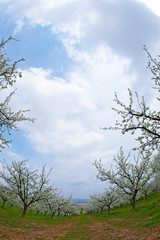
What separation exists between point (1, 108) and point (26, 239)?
9515mm

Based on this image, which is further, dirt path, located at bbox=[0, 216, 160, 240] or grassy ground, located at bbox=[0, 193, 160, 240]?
grassy ground, located at bbox=[0, 193, 160, 240]

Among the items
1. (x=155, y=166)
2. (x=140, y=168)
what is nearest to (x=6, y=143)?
(x=140, y=168)

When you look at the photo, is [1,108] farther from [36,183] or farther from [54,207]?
[54,207]

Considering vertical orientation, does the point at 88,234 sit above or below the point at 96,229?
above

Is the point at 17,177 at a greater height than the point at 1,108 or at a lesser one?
lesser

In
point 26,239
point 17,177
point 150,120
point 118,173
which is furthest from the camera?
point 118,173

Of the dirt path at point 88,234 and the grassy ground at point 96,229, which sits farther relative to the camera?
the grassy ground at point 96,229

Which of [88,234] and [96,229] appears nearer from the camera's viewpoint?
[88,234]

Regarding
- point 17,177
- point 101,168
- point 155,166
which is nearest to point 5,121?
point 17,177

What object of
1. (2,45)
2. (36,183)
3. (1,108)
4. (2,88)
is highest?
(2,45)

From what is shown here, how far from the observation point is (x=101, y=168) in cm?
2831

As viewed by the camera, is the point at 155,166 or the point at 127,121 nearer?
the point at 127,121

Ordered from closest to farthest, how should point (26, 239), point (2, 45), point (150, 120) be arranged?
point (2, 45) → point (150, 120) → point (26, 239)

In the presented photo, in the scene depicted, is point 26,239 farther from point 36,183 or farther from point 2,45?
point 36,183
